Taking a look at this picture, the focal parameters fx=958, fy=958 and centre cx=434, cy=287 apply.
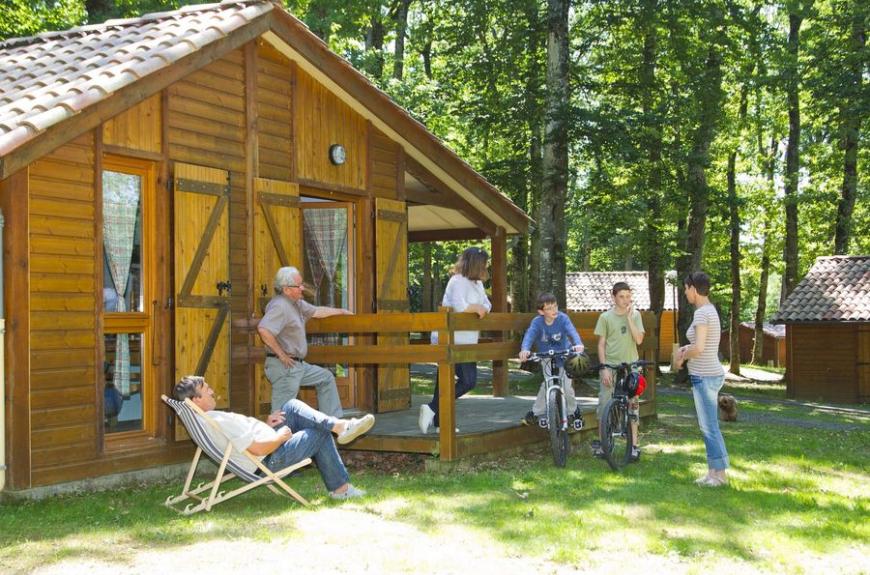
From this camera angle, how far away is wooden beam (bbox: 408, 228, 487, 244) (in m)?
14.5

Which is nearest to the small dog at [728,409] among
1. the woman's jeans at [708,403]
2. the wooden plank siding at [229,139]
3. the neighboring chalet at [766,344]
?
the woman's jeans at [708,403]

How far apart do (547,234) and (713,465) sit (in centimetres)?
815

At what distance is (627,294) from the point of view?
8.62 metres

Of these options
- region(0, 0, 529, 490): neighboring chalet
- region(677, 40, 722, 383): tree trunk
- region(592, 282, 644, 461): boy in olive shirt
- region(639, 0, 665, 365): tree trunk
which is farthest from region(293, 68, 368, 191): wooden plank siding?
region(677, 40, 722, 383): tree trunk

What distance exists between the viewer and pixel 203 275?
884 centimetres

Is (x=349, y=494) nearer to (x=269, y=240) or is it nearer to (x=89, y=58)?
(x=269, y=240)

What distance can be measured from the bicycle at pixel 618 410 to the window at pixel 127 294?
13.3 ft

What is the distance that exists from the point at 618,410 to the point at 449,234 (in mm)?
6653

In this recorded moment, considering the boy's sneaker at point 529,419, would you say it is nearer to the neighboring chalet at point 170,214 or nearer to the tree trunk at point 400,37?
the neighboring chalet at point 170,214

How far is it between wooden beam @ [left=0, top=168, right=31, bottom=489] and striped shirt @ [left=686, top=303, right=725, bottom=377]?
517cm

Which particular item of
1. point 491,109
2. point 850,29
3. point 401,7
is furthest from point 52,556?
point 401,7

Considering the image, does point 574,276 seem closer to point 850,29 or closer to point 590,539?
point 850,29

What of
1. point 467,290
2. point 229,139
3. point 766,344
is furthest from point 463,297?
point 766,344

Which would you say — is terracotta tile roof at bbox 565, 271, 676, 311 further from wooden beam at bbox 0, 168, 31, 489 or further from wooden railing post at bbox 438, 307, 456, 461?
wooden beam at bbox 0, 168, 31, 489
